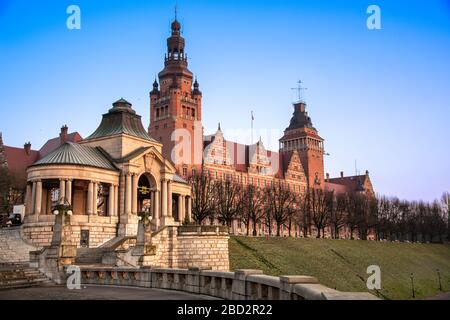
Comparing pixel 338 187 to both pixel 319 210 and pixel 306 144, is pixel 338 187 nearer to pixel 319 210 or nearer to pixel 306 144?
pixel 306 144

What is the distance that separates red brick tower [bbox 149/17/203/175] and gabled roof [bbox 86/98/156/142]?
3674 centimetres

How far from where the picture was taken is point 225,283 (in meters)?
17.9

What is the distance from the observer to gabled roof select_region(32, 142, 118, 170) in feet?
158

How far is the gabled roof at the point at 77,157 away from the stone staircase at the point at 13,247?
671cm

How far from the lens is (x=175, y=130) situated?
324ft

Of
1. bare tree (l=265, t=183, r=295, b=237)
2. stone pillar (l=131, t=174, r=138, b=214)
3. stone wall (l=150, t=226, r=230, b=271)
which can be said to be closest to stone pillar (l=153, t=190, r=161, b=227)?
stone pillar (l=131, t=174, r=138, b=214)

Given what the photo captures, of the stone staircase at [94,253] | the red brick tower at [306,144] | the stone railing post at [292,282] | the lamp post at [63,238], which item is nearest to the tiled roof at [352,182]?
the red brick tower at [306,144]

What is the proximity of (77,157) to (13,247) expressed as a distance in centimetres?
1008

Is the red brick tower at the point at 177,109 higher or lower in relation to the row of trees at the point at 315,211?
higher

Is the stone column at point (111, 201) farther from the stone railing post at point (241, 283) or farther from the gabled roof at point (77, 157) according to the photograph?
the stone railing post at point (241, 283)

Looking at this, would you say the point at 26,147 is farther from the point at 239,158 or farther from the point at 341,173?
the point at 341,173

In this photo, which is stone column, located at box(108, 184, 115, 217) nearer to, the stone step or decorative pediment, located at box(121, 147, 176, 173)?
decorative pediment, located at box(121, 147, 176, 173)

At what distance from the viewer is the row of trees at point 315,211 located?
76.4 m
